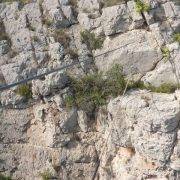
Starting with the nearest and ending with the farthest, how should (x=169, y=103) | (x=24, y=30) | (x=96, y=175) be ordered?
(x=169, y=103) → (x=96, y=175) → (x=24, y=30)

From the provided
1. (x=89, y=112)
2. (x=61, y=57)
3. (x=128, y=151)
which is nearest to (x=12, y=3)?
(x=61, y=57)

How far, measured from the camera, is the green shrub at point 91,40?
1356 centimetres

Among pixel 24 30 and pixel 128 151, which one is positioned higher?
pixel 24 30

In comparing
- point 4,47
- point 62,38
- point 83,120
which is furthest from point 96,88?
point 4,47

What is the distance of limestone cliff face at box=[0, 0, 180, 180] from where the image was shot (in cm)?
1260

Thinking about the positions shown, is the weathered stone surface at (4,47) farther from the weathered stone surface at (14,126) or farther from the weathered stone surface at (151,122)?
the weathered stone surface at (151,122)

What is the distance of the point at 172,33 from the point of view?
13.1m

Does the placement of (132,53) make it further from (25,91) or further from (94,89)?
(25,91)

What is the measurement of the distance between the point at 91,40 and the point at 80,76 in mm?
1183

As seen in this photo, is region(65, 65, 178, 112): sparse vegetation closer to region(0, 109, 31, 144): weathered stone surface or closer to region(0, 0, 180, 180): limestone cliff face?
region(0, 0, 180, 180): limestone cliff face

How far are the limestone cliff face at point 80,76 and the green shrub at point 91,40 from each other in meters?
0.03

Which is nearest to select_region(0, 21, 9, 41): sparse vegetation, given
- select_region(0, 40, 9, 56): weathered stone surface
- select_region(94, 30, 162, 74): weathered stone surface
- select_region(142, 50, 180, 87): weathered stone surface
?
select_region(0, 40, 9, 56): weathered stone surface

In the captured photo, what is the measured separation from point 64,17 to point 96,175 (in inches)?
193

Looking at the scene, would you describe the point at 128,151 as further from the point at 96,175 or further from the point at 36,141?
the point at 36,141
